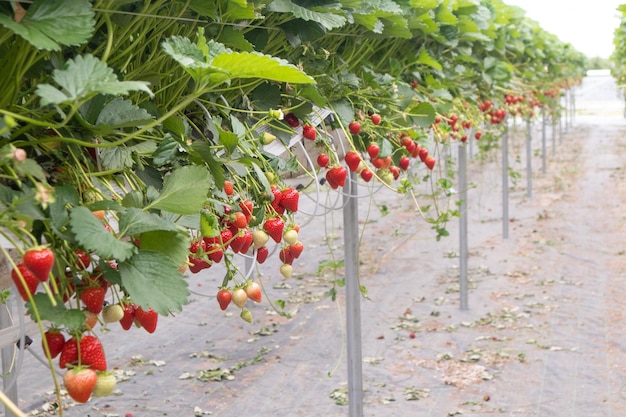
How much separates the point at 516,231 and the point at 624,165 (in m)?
→ 5.94

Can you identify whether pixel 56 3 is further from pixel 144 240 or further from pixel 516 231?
pixel 516 231

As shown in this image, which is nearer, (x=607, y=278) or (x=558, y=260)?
(x=607, y=278)

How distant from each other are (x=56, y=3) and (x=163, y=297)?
35 cm

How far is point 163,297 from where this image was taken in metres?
0.88

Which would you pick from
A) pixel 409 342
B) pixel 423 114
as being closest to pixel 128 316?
pixel 423 114

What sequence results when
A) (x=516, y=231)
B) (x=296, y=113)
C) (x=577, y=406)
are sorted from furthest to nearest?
(x=516, y=231) < (x=577, y=406) < (x=296, y=113)

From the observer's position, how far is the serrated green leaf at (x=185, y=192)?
0.99 meters

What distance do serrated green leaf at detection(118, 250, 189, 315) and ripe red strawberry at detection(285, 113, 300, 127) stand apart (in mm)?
1173

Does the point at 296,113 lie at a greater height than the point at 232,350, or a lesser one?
greater

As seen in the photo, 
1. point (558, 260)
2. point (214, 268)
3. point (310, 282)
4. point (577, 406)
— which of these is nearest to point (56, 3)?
point (577, 406)

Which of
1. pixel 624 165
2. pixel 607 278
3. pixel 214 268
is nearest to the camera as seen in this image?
pixel 607 278

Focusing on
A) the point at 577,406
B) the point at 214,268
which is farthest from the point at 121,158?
the point at 214,268

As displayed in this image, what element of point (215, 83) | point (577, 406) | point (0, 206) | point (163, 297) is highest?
point (215, 83)

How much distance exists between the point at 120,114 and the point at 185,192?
0.48ft
